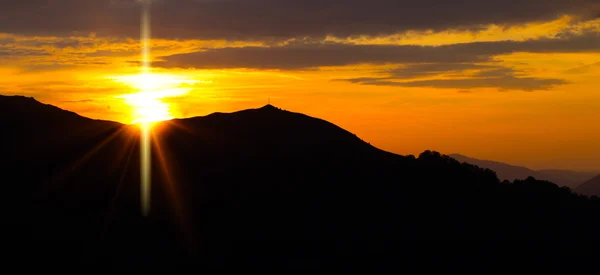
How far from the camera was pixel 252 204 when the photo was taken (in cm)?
8788

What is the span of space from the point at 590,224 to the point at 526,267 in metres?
22.4

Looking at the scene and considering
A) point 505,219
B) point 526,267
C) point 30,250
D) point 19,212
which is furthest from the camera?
point 505,219

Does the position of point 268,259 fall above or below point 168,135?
below

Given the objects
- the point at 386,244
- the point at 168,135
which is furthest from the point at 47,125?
the point at 386,244

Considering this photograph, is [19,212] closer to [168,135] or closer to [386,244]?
[168,135]

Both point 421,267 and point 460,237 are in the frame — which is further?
point 460,237

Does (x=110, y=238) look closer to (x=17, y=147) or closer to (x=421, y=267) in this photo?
(x=17, y=147)

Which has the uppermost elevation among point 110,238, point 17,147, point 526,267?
point 17,147

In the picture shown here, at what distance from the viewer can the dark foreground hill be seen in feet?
254

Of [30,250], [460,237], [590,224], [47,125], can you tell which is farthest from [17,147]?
[590,224]

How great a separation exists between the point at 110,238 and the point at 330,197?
100ft

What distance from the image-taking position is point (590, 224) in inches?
4208

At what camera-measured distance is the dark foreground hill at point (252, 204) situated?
77312mm

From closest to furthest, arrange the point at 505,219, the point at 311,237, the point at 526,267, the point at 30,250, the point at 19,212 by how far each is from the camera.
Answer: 1. the point at 30,250
2. the point at 19,212
3. the point at 311,237
4. the point at 526,267
5. the point at 505,219
